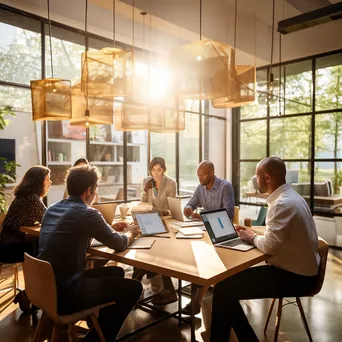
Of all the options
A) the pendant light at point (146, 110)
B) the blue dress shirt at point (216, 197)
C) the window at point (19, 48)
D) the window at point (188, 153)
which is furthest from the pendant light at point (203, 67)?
the window at point (188, 153)

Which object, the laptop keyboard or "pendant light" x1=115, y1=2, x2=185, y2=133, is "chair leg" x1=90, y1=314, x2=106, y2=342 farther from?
"pendant light" x1=115, y1=2, x2=185, y2=133

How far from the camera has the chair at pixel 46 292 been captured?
79.6 inches

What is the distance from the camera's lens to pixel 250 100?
11.4 ft

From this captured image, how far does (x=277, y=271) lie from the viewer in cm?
248

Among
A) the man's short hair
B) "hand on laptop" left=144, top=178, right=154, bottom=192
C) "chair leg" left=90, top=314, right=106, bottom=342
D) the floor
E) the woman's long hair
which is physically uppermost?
the man's short hair

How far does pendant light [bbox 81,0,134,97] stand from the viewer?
3008 millimetres

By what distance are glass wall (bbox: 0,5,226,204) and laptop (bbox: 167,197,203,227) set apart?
50.3 inches

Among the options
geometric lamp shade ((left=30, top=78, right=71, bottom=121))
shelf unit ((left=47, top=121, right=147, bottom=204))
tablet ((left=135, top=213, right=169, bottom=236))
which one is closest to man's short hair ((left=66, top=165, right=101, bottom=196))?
tablet ((left=135, top=213, right=169, bottom=236))

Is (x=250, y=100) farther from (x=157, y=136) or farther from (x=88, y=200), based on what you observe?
(x=157, y=136)

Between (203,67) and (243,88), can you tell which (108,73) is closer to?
(203,67)

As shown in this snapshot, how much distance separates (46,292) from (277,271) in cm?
156

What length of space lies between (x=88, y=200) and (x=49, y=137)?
3330mm

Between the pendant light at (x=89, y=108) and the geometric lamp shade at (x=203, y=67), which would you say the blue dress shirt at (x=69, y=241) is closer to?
the geometric lamp shade at (x=203, y=67)

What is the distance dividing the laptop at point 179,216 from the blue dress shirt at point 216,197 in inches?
20.7
